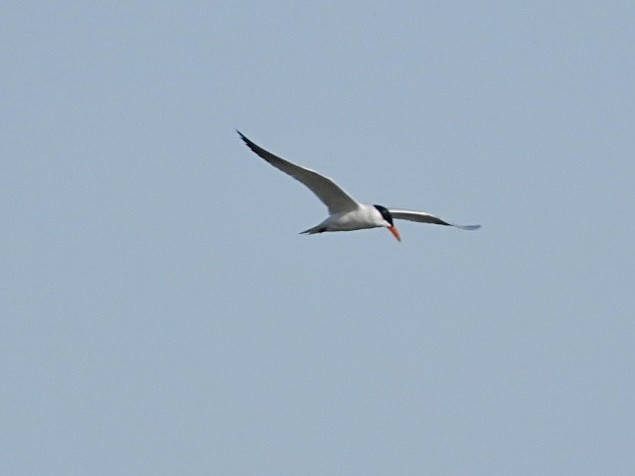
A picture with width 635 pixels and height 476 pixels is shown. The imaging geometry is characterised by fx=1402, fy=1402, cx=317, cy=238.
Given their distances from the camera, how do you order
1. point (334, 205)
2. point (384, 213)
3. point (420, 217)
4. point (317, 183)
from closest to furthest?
point (317, 183) → point (334, 205) → point (384, 213) → point (420, 217)

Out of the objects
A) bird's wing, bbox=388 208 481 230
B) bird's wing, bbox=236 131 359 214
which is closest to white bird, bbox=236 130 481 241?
bird's wing, bbox=236 131 359 214

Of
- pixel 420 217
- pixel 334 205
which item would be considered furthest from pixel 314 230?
pixel 420 217

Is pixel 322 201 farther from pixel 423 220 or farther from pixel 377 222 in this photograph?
pixel 423 220

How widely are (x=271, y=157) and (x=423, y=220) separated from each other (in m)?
7.92

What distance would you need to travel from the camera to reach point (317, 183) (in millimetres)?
29594

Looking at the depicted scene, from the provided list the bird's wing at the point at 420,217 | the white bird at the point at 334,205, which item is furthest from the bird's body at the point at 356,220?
the bird's wing at the point at 420,217

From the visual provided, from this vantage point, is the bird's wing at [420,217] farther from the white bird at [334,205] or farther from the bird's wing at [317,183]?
the bird's wing at [317,183]

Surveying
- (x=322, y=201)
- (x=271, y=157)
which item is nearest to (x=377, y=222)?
(x=322, y=201)

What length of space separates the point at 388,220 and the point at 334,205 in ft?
4.42

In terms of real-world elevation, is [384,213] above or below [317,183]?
below

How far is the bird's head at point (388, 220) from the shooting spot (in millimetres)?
31109

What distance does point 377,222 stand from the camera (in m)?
31.1

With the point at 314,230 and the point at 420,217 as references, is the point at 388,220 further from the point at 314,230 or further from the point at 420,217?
the point at 420,217

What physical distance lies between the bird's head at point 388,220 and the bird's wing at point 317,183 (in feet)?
2.38
